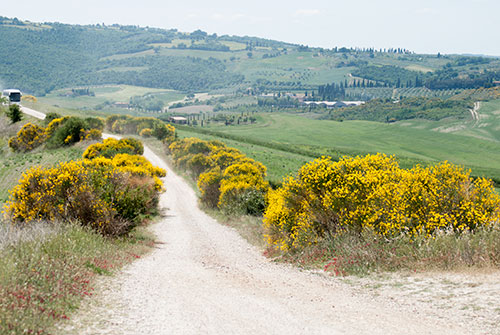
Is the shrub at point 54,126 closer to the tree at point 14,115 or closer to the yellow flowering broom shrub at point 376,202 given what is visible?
the tree at point 14,115

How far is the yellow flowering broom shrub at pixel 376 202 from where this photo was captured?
44.6ft

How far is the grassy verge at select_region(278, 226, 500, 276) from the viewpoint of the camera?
38.0 ft

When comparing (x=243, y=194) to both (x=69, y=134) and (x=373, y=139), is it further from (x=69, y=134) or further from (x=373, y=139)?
(x=373, y=139)

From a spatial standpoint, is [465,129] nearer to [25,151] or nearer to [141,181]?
[25,151]

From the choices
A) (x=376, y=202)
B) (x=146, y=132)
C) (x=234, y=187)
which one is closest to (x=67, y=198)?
(x=376, y=202)

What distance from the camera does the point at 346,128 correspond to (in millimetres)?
172375

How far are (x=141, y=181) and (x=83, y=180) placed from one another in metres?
14.9

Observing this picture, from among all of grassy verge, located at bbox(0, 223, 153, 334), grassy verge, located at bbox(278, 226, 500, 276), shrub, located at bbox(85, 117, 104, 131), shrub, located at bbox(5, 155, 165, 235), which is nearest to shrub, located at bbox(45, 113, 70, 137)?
shrub, located at bbox(85, 117, 104, 131)

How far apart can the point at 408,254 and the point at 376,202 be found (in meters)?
2.57

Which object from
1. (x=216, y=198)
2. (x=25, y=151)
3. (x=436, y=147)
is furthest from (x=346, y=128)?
(x=216, y=198)

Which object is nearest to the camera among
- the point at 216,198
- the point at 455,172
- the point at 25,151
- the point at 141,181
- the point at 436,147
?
the point at 455,172

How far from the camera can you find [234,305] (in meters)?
10.0

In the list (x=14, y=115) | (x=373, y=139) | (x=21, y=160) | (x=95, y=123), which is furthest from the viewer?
(x=373, y=139)

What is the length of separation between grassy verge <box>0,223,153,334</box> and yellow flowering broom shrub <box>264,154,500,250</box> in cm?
628
